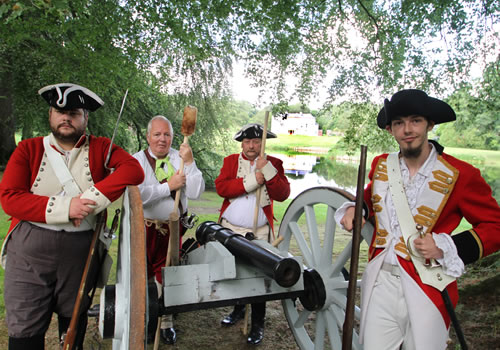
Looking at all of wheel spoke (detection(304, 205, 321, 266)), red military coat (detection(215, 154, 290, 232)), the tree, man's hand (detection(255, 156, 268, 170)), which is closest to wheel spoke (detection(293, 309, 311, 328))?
wheel spoke (detection(304, 205, 321, 266))

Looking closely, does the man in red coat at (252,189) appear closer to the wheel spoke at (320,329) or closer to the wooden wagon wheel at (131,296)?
the wheel spoke at (320,329)

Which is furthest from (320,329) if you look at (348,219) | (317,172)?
(317,172)

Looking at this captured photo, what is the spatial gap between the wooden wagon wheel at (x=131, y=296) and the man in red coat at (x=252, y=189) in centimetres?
129

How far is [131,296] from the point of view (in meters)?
1.29

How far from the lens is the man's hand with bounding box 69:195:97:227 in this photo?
6.06 feet

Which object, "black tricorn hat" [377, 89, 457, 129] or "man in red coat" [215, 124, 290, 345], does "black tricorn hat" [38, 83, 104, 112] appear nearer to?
"man in red coat" [215, 124, 290, 345]

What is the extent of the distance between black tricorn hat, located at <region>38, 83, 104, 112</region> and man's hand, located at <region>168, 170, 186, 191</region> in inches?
32.5

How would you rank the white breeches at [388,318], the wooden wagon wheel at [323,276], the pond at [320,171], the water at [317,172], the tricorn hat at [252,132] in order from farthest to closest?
the water at [317,172], the pond at [320,171], the tricorn hat at [252,132], the wooden wagon wheel at [323,276], the white breeches at [388,318]

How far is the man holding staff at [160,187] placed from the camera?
2.78 metres

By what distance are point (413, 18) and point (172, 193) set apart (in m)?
5.24

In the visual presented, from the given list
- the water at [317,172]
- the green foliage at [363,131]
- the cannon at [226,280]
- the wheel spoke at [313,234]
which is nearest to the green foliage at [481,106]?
the green foliage at [363,131]

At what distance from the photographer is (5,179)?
6.14 ft

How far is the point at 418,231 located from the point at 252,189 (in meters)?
1.61

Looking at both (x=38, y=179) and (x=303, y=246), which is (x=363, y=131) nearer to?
(x=303, y=246)
